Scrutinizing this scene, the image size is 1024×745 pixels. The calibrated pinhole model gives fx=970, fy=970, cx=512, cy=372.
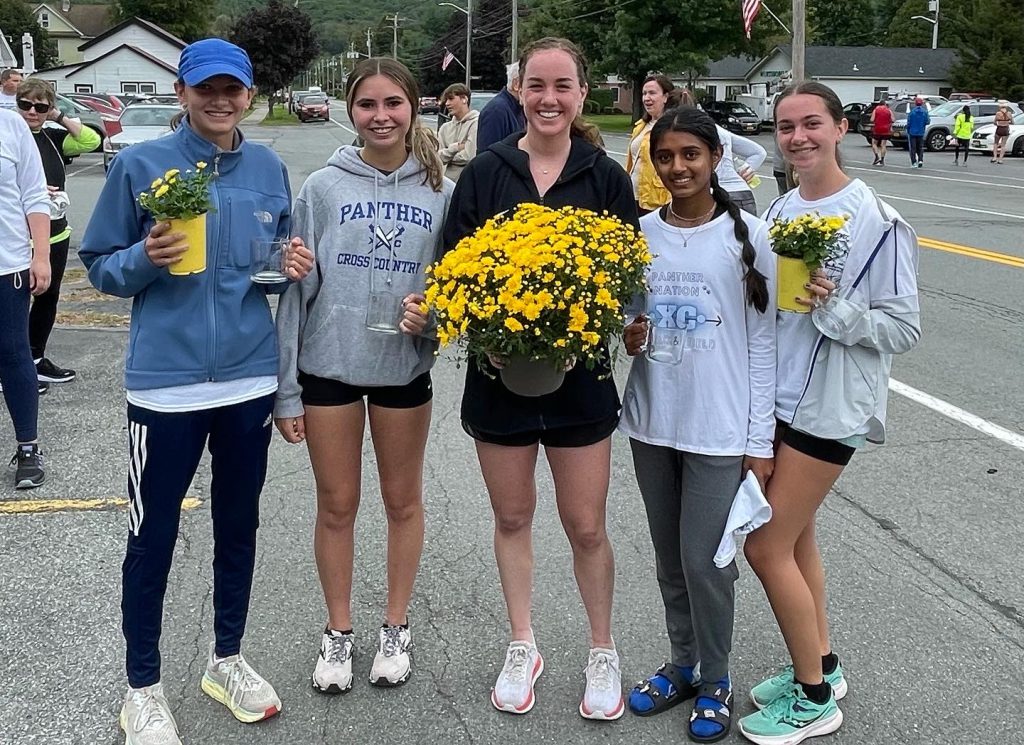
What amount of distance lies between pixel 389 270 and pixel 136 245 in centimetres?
77

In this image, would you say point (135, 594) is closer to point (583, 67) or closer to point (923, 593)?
point (583, 67)

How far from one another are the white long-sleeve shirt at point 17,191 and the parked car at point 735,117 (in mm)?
42524

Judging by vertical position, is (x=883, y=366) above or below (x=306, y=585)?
above

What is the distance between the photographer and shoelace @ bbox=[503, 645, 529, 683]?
127 inches

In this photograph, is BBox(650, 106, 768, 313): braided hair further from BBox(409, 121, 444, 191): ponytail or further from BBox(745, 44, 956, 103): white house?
BBox(745, 44, 956, 103): white house

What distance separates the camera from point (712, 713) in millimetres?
3051

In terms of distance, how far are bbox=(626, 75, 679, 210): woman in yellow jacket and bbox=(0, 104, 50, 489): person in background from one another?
3.97 meters

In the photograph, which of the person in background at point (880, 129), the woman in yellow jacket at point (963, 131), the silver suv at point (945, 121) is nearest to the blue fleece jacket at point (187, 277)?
the person in background at point (880, 129)

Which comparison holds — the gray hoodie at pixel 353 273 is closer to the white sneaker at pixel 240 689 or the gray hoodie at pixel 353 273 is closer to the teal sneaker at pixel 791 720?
the white sneaker at pixel 240 689

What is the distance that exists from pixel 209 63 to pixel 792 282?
1820 mm

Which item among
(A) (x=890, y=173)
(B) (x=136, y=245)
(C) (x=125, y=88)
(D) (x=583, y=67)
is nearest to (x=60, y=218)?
(B) (x=136, y=245)

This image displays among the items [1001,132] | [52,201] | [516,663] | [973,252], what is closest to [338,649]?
[516,663]

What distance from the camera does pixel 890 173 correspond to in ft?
82.8

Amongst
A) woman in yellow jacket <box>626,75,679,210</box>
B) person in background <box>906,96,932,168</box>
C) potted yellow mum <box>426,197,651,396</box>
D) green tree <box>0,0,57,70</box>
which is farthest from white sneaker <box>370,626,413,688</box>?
green tree <box>0,0,57,70</box>
